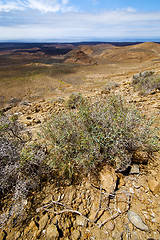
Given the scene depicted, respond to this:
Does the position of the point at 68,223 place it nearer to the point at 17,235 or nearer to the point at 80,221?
the point at 80,221

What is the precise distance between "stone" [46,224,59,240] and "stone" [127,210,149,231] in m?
0.96

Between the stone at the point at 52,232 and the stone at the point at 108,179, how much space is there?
837 mm

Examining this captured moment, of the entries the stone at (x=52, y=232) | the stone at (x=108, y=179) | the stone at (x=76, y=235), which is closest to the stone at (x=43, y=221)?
the stone at (x=52, y=232)

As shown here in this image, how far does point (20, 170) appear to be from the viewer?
77.4 inches

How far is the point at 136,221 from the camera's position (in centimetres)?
153

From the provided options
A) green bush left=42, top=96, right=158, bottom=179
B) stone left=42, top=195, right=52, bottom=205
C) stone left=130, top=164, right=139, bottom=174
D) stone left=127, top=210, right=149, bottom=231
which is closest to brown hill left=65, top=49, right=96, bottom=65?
green bush left=42, top=96, right=158, bottom=179

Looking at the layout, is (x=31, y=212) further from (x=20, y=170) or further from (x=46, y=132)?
(x=46, y=132)

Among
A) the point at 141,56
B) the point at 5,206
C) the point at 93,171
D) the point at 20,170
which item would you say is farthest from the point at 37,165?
the point at 141,56

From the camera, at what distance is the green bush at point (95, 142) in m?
1.99

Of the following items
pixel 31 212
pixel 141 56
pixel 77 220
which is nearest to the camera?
pixel 77 220

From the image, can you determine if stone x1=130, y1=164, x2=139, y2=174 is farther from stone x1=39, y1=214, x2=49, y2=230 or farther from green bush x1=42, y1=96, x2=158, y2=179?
stone x1=39, y1=214, x2=49, y2=230

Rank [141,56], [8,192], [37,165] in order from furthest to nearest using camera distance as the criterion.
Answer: [141,56] < [37,165] < [8,192]

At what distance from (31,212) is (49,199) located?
28 cm

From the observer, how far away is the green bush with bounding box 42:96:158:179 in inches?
78.4
